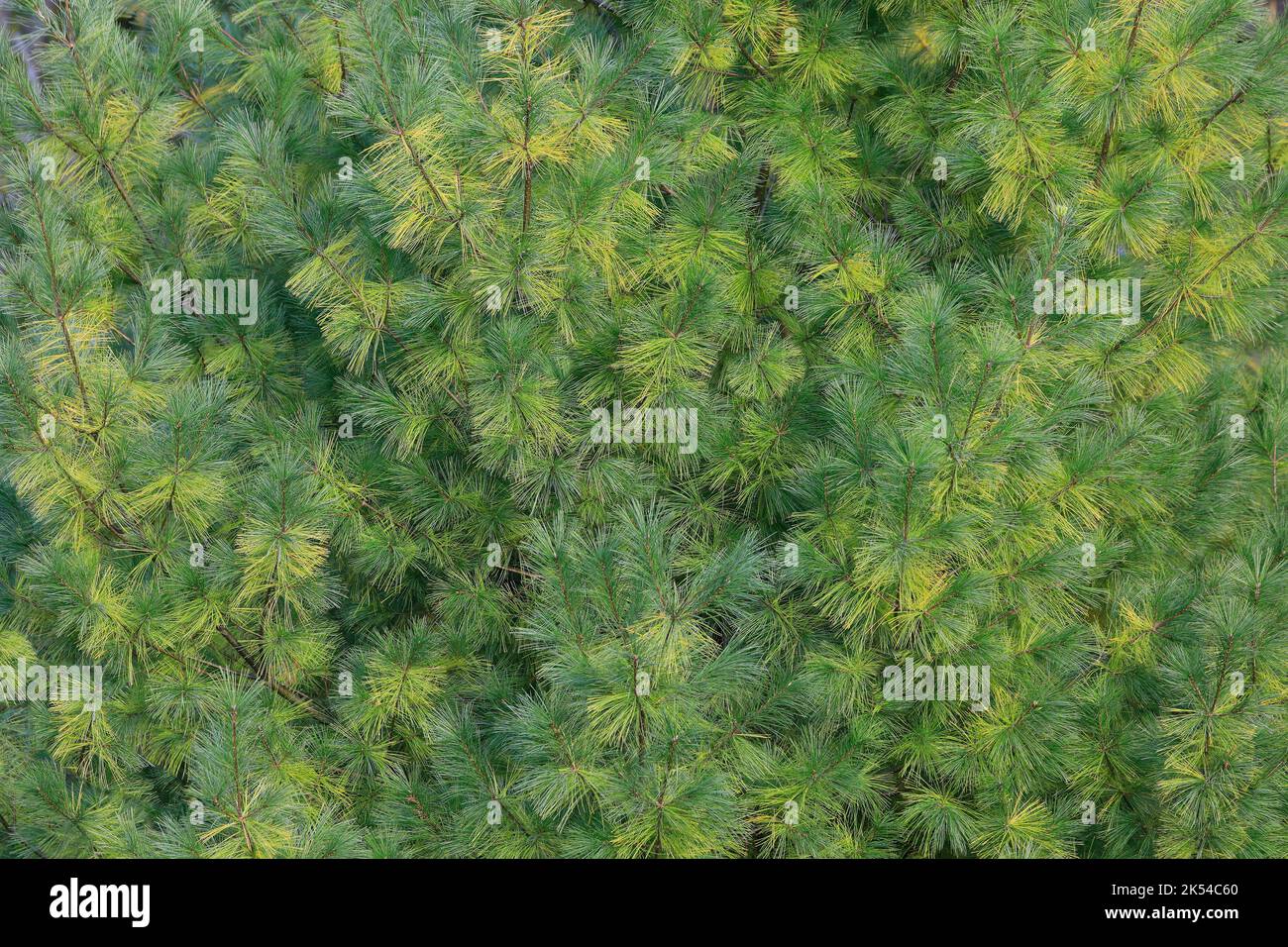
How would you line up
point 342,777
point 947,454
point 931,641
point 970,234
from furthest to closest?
point 970,234, point 342,777, point 931,641, point 947,454

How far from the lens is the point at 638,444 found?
2.85 m

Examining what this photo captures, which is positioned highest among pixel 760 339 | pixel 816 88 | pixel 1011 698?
pixel 816 88

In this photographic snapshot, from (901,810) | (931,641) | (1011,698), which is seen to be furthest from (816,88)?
(901,810)

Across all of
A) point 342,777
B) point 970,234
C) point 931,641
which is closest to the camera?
point 931,641

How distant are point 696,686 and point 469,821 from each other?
720 mm

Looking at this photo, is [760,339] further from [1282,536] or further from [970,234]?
[1282,536]

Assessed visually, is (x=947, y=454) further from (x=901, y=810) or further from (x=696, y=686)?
(x=901, y=810)

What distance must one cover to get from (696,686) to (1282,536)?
179 cm

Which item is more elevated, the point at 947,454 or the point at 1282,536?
the point at 947,454

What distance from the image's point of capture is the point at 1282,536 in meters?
3.06

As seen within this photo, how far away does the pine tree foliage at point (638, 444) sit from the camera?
2.52 meters

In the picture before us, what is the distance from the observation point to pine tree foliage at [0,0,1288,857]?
2.52 m

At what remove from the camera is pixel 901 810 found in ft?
9.67
